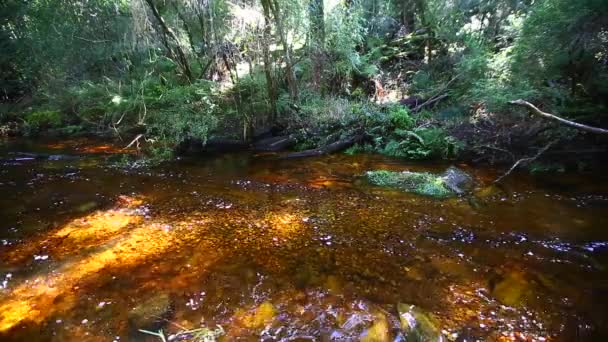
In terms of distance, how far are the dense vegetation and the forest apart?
2.4 inches

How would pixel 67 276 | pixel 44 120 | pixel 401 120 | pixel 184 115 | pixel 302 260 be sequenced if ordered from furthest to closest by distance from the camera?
pixel 44 120, pixel 184 115, pixel 401 120, pixel 302 260, pixel 67 276

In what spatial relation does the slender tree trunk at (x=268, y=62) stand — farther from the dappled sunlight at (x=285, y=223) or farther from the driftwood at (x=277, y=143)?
the dappled sunlight at (x=285, y=223)

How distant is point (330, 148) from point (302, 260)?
16.6ft

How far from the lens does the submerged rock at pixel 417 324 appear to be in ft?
10.4

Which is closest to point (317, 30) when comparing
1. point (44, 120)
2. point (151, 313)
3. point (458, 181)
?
point (458, 181)

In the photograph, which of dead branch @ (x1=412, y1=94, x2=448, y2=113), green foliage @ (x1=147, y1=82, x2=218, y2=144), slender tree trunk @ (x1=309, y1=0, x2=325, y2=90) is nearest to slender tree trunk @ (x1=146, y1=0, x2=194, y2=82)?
green foliage @ (x1=147, y1=82, x2=218, y2=144)

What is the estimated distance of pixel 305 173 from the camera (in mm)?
7668

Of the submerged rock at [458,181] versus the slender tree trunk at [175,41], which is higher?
the slender tree trunk at [175,41]

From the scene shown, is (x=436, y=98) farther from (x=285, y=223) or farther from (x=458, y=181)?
(x=285, y=223)

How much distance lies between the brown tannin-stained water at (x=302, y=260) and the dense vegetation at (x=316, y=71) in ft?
5.60

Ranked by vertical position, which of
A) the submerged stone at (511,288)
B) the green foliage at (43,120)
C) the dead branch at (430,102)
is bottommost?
the submerged stone at (511,288)

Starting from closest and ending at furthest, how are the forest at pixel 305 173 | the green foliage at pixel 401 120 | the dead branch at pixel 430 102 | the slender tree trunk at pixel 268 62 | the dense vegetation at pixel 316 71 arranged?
1. the forest at pixel 305 173
2. the dense vegetation at pixel 316 71
3. the slender tree trunk at pixel 268 62
4. the green foliage at pixel 401 120
5. the dead branch at pixel 430 102

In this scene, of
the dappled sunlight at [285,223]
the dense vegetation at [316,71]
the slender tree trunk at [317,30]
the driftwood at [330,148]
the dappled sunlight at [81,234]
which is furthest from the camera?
the slender tree trunk at [317,30]

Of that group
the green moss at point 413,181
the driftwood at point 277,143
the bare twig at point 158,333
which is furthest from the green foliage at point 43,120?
the bare twig at point 158,333
